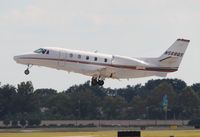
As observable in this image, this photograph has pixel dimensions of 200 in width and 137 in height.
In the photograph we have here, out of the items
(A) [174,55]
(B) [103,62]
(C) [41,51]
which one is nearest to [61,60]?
(C) [41,51]

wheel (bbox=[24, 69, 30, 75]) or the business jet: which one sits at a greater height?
the business jet

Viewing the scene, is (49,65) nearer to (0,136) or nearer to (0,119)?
(0,136)

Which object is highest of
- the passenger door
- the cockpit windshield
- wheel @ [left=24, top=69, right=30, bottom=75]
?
the cockpit windshield

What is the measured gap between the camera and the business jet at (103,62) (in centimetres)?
10856

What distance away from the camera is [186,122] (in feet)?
616

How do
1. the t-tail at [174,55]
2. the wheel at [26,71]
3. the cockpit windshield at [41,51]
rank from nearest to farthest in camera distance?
the wheel at [26,71], the cockpit windshield at [41,51], the t-tail at [174,55]

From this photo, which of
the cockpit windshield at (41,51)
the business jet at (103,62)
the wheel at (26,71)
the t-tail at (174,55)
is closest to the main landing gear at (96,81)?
the business jet at (103,62)

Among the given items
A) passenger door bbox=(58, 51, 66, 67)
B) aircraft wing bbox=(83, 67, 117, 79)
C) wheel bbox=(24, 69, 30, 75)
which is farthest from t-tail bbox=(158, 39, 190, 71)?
wheel bbox=(24, 69, 30, 75)

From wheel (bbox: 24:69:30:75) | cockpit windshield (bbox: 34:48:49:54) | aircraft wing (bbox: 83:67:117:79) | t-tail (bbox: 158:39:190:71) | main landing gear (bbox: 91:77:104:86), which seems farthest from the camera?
t-tail (bbox: 158:39:190:71)

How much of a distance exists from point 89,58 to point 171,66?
1065cm

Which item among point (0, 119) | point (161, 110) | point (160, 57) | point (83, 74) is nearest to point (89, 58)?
point (83, 74)

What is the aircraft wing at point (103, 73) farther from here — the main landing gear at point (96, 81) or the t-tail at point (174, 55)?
the t-tail at point (174, 55)

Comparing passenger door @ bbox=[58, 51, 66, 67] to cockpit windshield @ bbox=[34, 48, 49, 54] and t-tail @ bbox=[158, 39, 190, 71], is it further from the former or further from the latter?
t-tail @ bbox=[158, 39, 190, 71]

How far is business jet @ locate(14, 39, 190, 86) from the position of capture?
109 m
